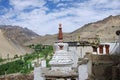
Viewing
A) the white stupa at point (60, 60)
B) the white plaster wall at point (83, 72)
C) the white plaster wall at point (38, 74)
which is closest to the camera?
the white plaster wall at point (83, 72)

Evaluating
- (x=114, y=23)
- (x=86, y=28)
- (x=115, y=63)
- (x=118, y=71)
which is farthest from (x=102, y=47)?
(x=86, y=28)

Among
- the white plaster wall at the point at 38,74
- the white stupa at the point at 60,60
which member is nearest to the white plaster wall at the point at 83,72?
the white stupa at the point at 60,60

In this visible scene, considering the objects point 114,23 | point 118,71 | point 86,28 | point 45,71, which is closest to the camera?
point 118,71

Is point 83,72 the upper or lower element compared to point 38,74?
upper

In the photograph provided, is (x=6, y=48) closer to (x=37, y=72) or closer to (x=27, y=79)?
(x=27, y=79)

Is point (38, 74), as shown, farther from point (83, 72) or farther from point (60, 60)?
A: point (83, 72)

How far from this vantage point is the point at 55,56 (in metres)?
14.7

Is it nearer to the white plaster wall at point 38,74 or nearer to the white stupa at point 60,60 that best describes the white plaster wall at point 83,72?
the white stupa at point 60,60

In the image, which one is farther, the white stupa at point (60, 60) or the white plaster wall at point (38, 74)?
the white plaster wall at point (38, 74)

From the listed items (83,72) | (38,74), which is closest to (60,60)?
(83,72)

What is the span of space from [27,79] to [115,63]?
1032 inches

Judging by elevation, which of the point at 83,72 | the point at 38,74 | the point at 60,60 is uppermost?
the point at 60,60

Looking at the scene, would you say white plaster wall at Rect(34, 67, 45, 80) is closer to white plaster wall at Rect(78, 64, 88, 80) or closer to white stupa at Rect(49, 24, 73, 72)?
white stupa at Rect(49, 24, 73, 72)

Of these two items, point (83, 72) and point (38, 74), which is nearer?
point (83, 72)
